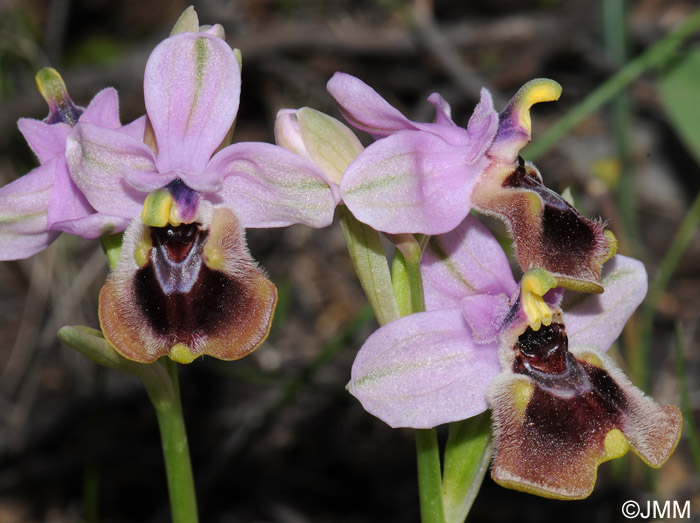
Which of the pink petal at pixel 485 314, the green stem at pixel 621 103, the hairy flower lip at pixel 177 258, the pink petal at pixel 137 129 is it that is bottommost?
the green stem at pixel 621 103

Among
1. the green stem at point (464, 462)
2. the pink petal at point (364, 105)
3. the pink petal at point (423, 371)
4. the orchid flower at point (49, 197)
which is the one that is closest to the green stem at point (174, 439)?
the orchid flower at point (49, 197)

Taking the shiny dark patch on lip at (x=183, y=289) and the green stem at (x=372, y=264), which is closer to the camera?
the shiny dark patch on lip at (x=183, y=289)

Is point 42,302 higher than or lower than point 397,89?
lower

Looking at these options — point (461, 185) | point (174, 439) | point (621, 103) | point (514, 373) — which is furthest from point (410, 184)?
point (621, 103)

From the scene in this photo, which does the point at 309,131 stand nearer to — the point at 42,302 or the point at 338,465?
the point at 338,465

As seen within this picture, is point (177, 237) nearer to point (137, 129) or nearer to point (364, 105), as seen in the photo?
point (137, 129)

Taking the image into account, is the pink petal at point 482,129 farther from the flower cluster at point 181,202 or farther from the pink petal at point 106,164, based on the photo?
the pink petal at point 106,164

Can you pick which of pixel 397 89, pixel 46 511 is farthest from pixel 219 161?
pixel 397 89
